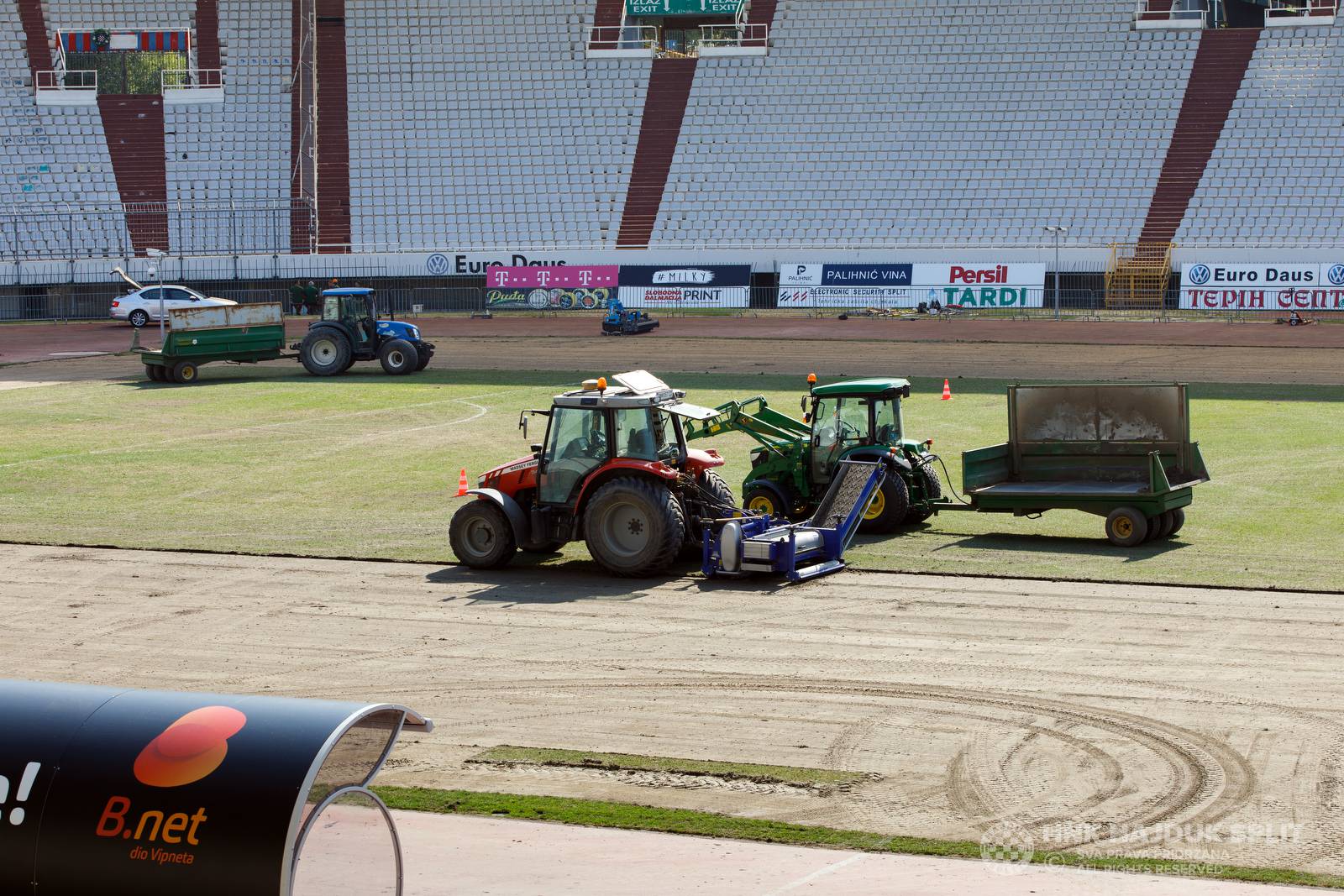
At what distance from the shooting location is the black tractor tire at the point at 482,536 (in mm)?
14555

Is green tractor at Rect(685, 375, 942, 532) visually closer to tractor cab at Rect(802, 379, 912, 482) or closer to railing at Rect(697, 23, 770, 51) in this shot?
tractor cab at Rect(802, 379, 912, 482)

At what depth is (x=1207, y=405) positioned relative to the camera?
83.7 ft

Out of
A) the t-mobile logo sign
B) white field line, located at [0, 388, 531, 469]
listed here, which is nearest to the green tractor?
white field line, located at [0, 388, 531, 469]

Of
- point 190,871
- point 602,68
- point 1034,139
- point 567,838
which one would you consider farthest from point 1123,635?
point 602,68

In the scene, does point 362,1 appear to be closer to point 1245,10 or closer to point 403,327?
point 403,327

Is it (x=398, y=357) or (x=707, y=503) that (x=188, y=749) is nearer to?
(x=707, y=503)

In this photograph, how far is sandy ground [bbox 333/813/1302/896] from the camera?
7043mm

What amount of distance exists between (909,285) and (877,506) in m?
28.8

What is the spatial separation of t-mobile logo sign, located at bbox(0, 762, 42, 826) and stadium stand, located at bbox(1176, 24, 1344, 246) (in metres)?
42.8

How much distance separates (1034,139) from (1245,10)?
10.2m

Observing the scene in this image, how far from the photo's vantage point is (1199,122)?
46.7 m

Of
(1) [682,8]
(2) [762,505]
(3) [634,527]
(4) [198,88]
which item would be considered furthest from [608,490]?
(4) [198,88]

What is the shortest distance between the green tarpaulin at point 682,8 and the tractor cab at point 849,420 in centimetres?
3833

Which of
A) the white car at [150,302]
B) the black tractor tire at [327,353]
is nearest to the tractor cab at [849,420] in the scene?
the black tractor tire at [327,353]
